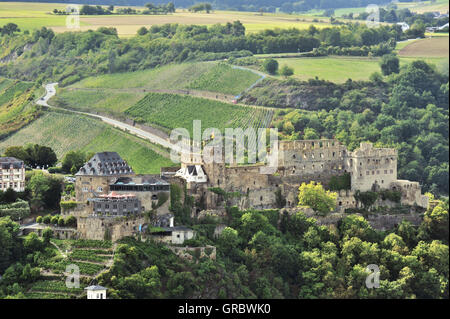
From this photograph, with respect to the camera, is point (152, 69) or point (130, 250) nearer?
point (130, 250)

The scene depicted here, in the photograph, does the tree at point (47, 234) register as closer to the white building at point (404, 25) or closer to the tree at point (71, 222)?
the tree at point (71, 222)

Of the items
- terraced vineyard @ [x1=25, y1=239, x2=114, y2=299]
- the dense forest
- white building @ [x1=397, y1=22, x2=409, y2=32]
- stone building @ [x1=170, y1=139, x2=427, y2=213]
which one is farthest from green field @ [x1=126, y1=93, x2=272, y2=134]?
white building @ [x1=397, y1=22, x2=409, y2=32]

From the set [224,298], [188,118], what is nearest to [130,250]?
[224,298]

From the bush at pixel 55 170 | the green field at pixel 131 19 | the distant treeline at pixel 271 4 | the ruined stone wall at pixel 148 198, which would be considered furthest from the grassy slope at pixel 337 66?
the ruined stone wall at pixel 148 198

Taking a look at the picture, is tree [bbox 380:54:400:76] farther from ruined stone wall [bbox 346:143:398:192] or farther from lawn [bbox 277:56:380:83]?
ruined stone wall [bbox 346:143:398:192]

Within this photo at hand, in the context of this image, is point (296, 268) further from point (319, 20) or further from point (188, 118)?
point (319, 20)

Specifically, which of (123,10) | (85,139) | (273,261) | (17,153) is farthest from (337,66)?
(273,261)
